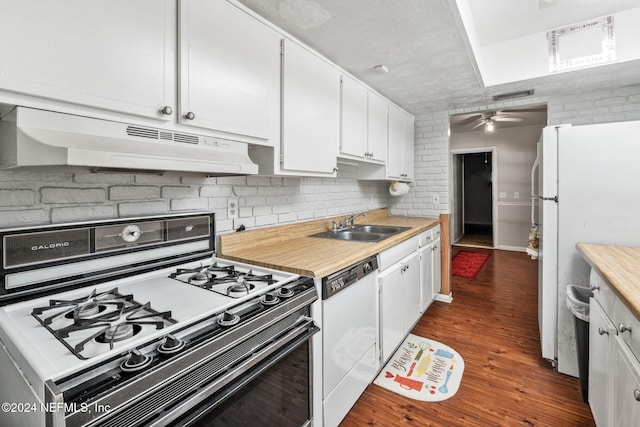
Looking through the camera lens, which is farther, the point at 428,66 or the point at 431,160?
the point at 431,160

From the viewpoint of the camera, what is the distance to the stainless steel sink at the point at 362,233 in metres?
2.46

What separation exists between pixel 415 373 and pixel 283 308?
1.45 m

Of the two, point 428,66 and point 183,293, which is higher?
point 428,66

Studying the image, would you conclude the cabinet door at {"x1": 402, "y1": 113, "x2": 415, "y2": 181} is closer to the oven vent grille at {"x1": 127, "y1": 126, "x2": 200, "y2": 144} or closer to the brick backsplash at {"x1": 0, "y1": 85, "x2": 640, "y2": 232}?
the brick backsplash at {"x1": 0, "y1": 85, "x2": 640, "y2": 232}

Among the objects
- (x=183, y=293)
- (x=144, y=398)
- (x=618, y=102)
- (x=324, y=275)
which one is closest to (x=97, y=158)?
(x=183, y=293)

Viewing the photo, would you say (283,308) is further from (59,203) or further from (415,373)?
(415,373)

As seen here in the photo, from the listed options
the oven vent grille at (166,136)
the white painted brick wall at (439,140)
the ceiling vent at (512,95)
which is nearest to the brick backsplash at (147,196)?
the oven vent grille at (166,136)

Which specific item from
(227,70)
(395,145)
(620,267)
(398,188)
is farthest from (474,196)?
(227,70)

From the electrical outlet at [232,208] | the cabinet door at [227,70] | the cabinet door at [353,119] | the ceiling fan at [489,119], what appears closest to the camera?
the cabinet door at [227,70]

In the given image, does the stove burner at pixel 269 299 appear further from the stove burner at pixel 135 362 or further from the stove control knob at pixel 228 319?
the stove burner at pixel 135 362

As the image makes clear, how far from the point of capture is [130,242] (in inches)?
52.4

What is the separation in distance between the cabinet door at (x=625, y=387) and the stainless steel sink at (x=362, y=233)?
1325 mm

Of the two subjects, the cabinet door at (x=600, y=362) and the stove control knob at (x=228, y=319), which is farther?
the cabinet door at (x=600, y=362)

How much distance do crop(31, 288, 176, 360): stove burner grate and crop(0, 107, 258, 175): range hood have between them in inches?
18.0
